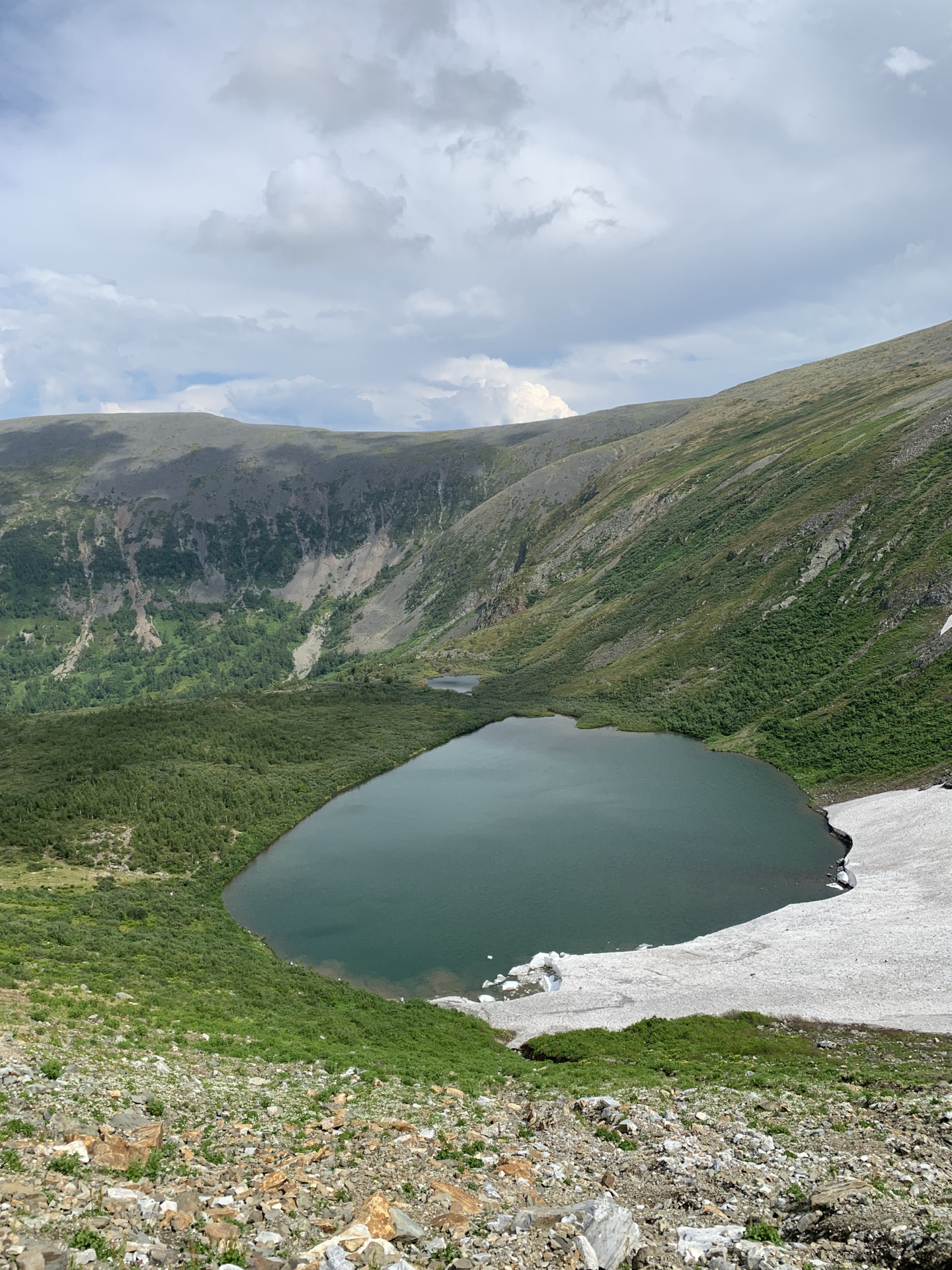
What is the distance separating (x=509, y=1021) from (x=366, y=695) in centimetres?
9707

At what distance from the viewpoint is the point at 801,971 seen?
39438 mm

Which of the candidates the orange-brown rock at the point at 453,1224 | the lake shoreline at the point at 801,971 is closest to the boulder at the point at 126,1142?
the orange-brown rock at the point at 453,1224

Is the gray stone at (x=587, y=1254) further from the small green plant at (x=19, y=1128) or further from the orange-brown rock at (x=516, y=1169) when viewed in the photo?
the small green plant at (x=19, y=1128)

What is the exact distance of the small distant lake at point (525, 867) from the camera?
159 ft

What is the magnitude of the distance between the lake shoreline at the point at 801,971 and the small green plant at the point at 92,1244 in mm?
27451

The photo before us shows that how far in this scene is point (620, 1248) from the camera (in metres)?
13.1

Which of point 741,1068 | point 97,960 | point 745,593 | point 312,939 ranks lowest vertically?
point 312,939

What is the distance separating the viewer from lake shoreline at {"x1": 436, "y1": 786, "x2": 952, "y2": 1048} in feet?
117

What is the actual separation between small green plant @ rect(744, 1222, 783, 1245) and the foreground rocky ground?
0.04 metres

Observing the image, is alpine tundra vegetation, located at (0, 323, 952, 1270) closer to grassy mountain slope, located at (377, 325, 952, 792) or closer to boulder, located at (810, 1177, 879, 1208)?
boulder, located at (810, 1177, 879, 1208)

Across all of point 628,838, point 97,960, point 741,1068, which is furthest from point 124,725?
point 741,1068

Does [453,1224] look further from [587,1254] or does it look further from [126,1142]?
[126,1142]

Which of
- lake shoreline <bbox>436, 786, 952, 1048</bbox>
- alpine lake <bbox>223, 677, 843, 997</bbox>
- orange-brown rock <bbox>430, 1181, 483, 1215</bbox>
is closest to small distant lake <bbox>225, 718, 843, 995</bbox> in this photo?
alpine lake <bbox>223, 677, 843, 997</bbox>

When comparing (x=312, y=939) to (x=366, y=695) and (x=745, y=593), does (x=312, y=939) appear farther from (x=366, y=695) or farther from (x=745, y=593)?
(x=745, y=593)
